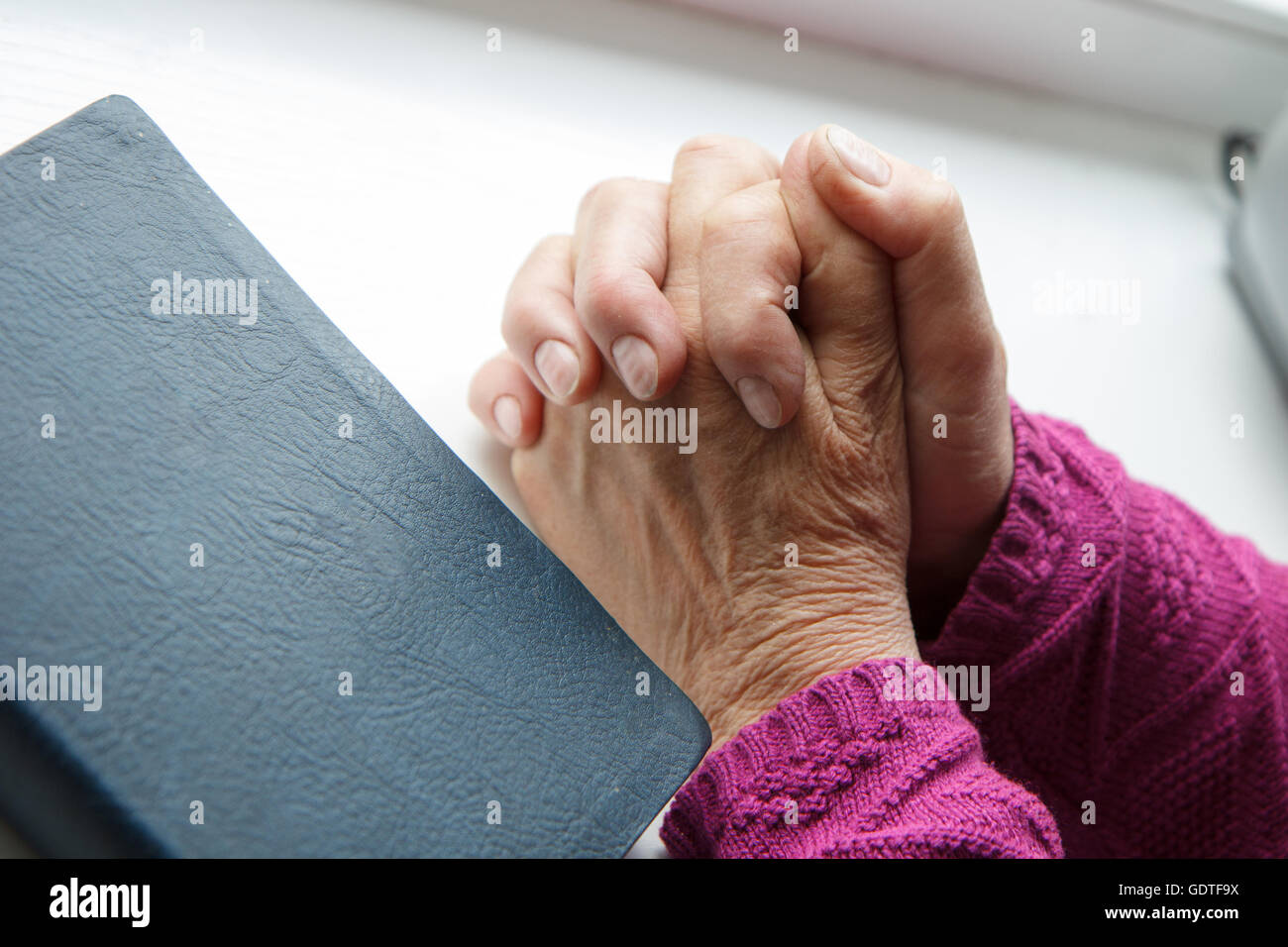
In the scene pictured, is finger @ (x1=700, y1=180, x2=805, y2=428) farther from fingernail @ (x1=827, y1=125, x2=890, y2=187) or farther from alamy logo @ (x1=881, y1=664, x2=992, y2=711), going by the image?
alamy logo @ (x1=881, y1=664, x2=992, y2=711)

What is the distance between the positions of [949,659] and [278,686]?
44 centimetres

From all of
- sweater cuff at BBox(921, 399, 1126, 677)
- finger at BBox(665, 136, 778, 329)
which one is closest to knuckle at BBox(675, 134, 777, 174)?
finger at BBox(665, 136, 778, 329)

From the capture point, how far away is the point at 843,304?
570 millimetres

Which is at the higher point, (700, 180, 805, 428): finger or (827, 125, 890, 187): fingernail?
(827, 125, 890, 187): fingernail

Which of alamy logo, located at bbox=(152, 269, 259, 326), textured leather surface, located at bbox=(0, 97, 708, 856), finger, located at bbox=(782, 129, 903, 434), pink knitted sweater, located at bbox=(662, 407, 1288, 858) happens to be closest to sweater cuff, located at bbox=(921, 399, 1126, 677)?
pink knitted sweater, located at bbox=(662, 407, 1288, 858)

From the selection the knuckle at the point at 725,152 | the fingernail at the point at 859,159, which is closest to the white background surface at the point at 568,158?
the knuckle at the point at 725,152

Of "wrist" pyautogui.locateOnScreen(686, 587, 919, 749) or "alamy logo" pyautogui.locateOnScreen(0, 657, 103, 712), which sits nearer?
"alamy logo" pyautogui.locateOnScreen(0, 657, 103, 712)

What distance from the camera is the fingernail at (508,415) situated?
64cm

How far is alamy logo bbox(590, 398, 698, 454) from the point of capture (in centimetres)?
59

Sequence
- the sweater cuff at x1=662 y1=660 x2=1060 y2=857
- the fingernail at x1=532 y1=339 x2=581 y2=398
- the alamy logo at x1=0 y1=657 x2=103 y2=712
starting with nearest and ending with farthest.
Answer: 1. the alamy logo at x1=0 y1=657 x2=103 y2=712
2. the sweater cuff at x1=662 y1=660 x2=1060 y2=857
3. the fingernail at x1=532 y1=339 x2=581 y2=398

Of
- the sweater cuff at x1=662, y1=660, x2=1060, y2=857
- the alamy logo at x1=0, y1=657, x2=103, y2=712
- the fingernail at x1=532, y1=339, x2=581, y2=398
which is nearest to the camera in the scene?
the alamy logo at x1=0, y1=657, x2=103, y2=712

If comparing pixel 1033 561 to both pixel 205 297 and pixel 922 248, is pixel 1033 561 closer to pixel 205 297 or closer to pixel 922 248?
pixel 922 248
